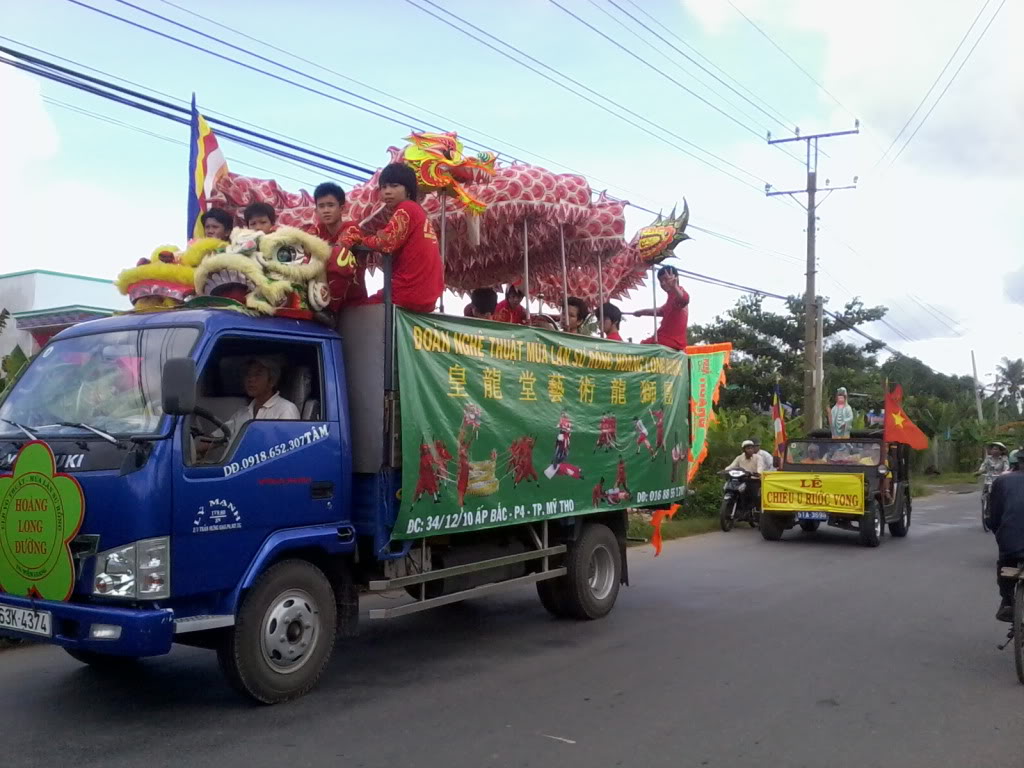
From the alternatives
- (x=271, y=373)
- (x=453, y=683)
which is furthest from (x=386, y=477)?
(x=453, y=683)

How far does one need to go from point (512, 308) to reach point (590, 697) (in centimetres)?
428

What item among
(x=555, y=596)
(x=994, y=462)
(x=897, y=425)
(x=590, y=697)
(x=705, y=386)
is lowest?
(x=590, y=697)

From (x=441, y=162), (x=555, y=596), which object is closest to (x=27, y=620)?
(x=441, y=162)

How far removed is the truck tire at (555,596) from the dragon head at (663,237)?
316 cm

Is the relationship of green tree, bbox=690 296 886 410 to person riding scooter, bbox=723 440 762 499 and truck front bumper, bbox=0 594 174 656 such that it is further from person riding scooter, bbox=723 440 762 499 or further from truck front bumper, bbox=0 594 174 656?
truck front bumper, bbox=0 594 174 656

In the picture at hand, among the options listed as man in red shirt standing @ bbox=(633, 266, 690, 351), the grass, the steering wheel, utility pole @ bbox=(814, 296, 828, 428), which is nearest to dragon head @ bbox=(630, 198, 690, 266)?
man in red shirt standing @ bbox=(633, 266, 690, 351)

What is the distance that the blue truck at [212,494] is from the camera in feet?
15.2

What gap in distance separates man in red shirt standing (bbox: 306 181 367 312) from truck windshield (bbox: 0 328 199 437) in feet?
3.51

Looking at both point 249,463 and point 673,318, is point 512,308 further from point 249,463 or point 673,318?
point 249,463

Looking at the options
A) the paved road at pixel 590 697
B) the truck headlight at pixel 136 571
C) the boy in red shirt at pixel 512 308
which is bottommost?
the paved road at pixel 590 697

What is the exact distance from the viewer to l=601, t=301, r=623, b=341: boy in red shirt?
9148 mm

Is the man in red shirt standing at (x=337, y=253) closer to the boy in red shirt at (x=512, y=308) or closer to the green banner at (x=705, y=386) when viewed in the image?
the boy in red shirt at (x=512, y=308)

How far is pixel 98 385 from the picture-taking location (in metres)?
5.20

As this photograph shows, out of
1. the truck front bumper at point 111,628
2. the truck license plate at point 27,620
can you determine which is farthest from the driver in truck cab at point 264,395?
the truck license plate at point 27,620
